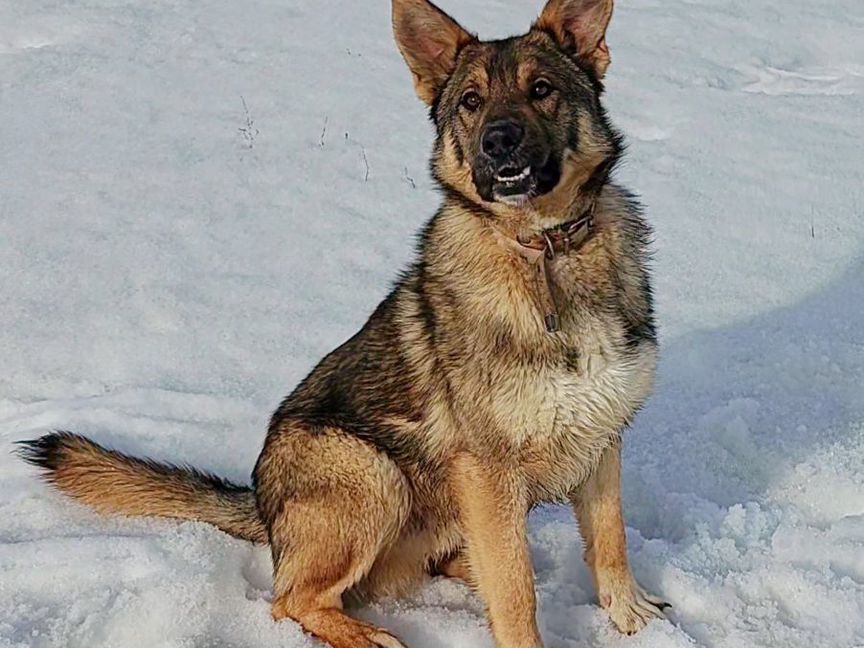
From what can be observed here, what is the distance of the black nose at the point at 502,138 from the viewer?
10.5 ft

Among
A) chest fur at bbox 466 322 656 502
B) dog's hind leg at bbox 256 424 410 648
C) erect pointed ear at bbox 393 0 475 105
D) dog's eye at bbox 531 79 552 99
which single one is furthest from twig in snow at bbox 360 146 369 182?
chest fur at bbox 466 322 656 502

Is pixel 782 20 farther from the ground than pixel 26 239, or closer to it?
farther from the ground

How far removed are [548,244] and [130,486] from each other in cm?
176

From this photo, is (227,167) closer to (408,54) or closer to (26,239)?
(26,239)

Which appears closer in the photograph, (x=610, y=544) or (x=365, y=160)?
(x=610, y=544)

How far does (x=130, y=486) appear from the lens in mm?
3758

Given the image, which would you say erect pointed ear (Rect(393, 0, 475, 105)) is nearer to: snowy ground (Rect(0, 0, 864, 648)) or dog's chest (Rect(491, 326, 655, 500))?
dog's chest (Rect(491, 326, 655, 500))

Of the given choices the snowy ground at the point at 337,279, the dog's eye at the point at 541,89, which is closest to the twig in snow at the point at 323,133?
the snowy ground at the point at 337,279

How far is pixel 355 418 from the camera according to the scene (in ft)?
11.5

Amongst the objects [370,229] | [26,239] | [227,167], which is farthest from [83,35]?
[370,229]

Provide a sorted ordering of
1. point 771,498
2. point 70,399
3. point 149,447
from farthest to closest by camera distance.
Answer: point 70,399 → point 149,447 → point 771,498

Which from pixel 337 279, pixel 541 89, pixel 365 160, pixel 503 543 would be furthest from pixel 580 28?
pixel 365 160

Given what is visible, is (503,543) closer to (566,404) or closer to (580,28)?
(566,404)

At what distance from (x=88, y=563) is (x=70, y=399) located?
1.50m
